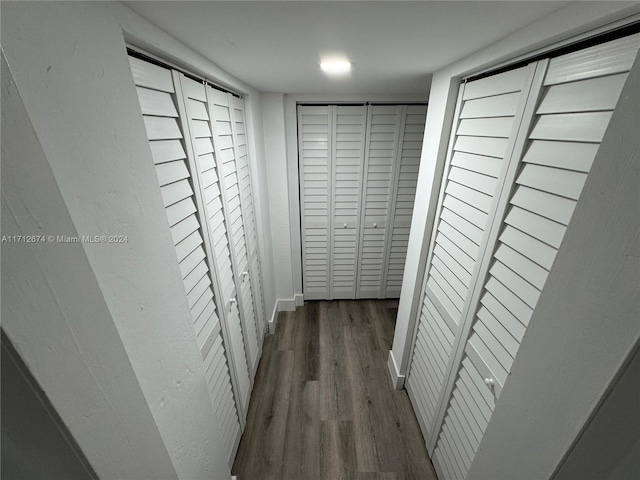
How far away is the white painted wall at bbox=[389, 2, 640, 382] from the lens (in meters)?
0.62

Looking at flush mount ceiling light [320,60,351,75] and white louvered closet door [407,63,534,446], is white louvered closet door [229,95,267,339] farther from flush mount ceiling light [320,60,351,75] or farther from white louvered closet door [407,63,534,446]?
white louvered closet door [407,63,534,446]

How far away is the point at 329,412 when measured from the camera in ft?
6.09

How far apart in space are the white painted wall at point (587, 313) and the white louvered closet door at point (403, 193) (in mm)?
1931

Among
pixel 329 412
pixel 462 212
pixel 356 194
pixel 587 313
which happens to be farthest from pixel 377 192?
pixel 587 313

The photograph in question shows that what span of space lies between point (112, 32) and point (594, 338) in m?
1.23

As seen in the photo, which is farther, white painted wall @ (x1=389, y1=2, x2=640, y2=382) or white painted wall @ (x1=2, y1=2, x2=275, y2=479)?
white painted wall @ (x1=389, y1=2, x2=640, y2=382)

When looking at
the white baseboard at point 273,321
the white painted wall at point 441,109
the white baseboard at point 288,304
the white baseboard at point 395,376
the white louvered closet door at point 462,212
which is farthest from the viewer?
the white baseboard at point 288,304

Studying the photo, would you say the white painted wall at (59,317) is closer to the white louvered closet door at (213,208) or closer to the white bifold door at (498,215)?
the white louvered closet door at (213,208)

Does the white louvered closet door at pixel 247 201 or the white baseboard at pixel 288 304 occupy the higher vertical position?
the white louvered closet door at pixel 247 201

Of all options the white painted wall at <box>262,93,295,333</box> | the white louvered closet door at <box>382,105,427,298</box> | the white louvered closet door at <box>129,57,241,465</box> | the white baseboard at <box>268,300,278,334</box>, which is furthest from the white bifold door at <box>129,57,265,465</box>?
the white louvered closet door at <box>382,105,427,298</box>

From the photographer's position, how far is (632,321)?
44cm

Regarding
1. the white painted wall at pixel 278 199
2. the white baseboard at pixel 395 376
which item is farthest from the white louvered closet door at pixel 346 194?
the white baseboard at pixel 395 376

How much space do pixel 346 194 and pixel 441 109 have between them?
122 cm

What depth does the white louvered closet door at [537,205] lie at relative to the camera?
25.4 inches
